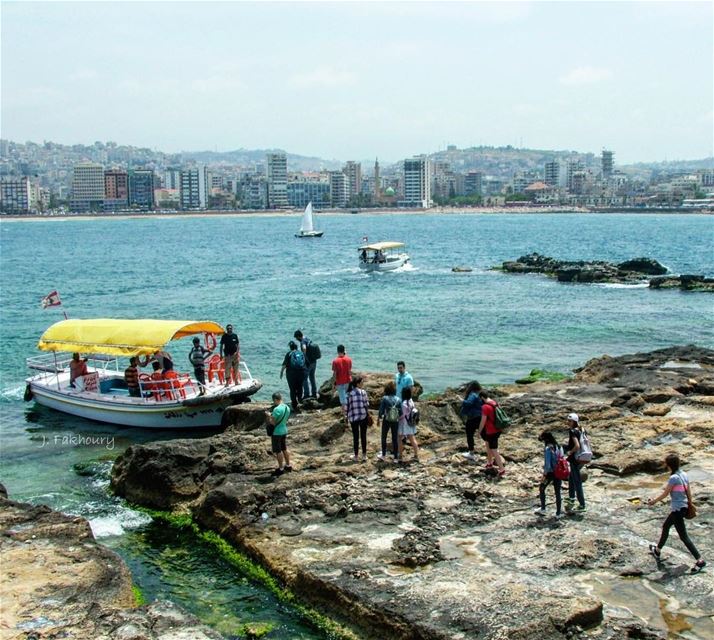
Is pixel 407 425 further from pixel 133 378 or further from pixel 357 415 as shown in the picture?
pixel 133 378

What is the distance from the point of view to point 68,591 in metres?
11.3

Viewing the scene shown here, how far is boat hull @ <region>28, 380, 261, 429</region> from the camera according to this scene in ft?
73.0

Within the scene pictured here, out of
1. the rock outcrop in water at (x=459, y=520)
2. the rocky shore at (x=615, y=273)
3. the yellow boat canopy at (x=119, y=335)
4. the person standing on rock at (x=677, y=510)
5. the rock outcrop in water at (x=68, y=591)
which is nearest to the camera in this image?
the rock outcrop in water at (x=68, y=591)

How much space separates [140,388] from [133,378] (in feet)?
1.36

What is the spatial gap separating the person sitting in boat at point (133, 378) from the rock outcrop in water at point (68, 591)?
29.7 feet

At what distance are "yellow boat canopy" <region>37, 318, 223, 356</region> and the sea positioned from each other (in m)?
2.04

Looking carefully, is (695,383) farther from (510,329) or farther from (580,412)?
(510,329)

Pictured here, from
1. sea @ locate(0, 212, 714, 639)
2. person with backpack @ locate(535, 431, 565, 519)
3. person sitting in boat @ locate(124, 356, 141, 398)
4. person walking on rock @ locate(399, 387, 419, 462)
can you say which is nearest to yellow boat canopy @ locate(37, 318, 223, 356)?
person sitting in boat @ locate(124, 356, 141, 398)

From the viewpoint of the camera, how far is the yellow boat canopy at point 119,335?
22156 millimetres

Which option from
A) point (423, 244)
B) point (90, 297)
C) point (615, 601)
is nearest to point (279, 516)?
point (615, 601)

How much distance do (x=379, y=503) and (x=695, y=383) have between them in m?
11.1

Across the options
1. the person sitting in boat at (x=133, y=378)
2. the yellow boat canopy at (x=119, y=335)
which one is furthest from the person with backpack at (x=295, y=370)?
the person sitting in boat at (x=133, y=378)

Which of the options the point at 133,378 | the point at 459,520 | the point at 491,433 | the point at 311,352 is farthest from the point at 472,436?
the point at 133,378

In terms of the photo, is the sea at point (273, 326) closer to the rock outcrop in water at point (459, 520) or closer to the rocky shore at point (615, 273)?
the rock outcrop in water at point (459, 520)
